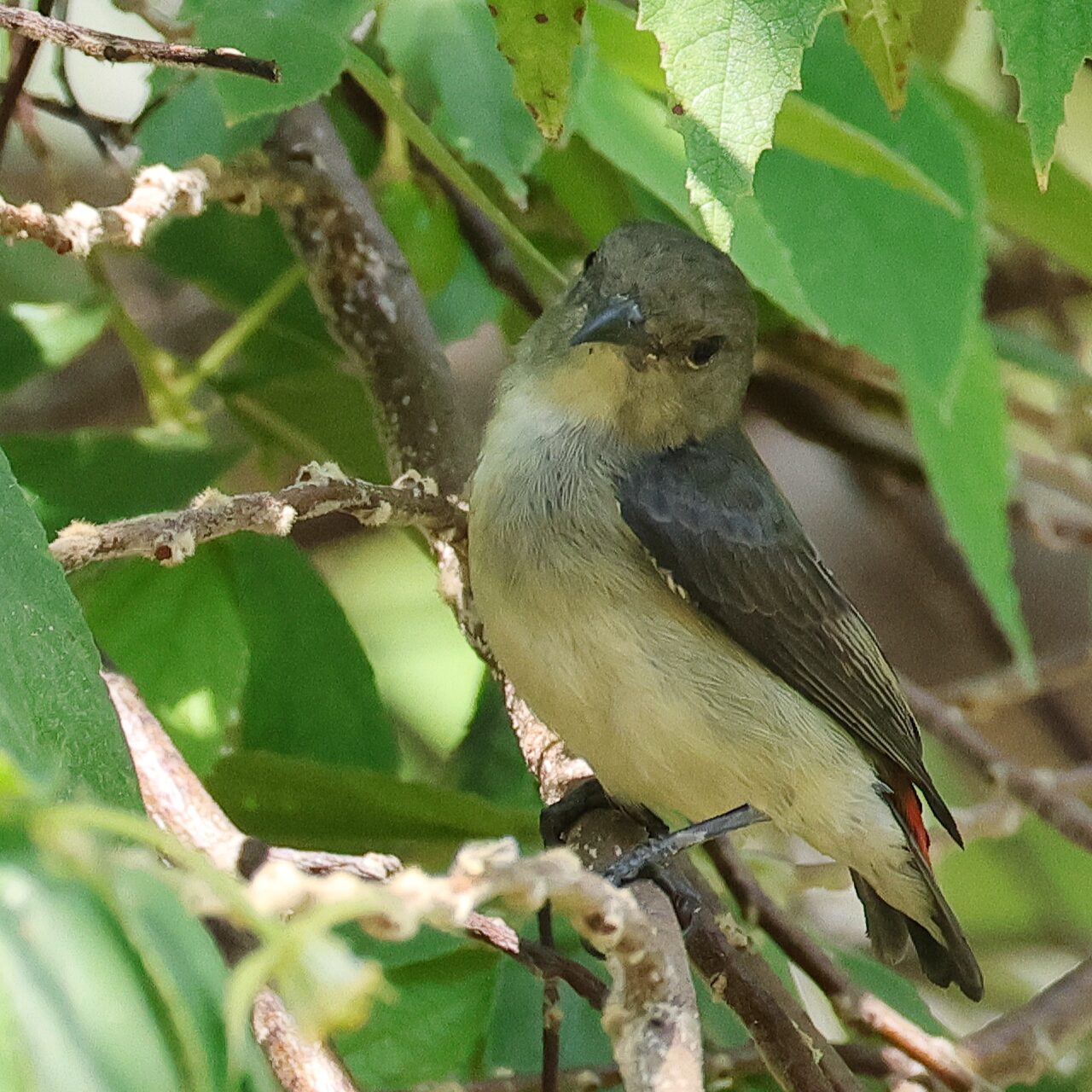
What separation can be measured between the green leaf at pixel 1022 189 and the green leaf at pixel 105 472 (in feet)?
5.08

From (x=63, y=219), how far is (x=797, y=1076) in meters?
1.36

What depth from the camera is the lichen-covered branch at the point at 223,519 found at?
1581 mm

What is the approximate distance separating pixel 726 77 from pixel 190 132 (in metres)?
1.08

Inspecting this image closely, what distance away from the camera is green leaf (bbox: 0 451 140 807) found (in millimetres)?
1134

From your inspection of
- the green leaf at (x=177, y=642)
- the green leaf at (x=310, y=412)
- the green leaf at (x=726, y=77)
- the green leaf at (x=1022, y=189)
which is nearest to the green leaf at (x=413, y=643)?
the green leaf at (x=310, y=412)

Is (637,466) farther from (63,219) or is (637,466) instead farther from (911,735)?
(63,219)

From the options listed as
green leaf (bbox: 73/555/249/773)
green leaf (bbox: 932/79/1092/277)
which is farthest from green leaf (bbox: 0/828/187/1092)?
green leaf (bbox: 932/79/1092/277)

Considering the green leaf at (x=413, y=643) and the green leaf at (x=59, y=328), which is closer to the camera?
the green leaf at (x=59, y=328)

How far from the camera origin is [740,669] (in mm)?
2432

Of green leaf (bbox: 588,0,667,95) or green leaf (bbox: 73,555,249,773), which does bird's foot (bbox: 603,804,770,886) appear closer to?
green leaf (bbox: 73,555,249,773)

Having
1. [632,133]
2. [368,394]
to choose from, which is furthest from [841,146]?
[368,394]

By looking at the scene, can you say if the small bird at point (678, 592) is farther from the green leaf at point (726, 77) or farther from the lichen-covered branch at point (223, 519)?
the green leaf at point (726, 77)

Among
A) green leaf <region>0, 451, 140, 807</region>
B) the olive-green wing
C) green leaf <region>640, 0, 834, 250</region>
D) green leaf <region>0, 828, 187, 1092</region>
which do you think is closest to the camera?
green leaf <region>0, 828, 187, 1092</region>

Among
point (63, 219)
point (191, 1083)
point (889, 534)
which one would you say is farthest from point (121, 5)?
point (889, 534)
